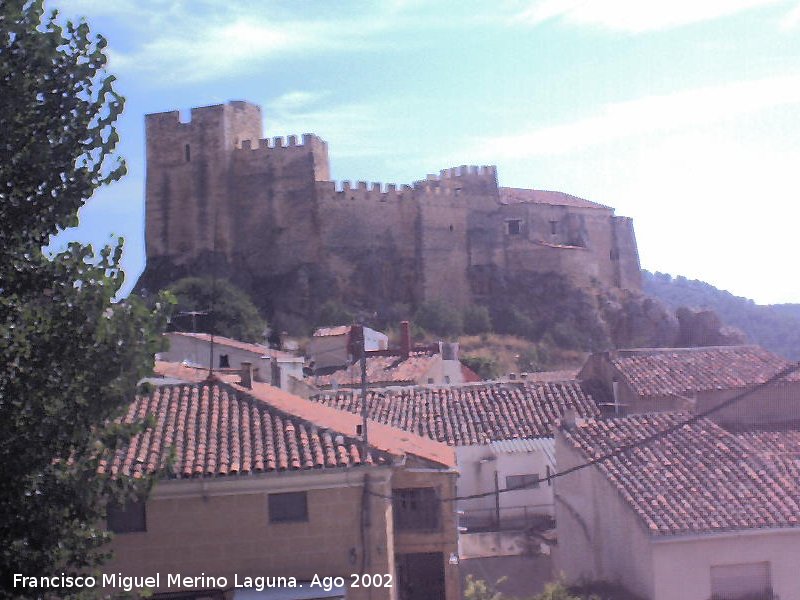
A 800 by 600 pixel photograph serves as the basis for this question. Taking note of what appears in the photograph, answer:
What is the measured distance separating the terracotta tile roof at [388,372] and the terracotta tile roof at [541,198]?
95.0 feet

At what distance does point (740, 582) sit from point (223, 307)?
40.9 m

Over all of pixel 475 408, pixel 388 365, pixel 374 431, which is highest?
pixel 388 365

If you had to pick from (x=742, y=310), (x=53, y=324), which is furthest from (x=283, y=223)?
(x=742, y=310)

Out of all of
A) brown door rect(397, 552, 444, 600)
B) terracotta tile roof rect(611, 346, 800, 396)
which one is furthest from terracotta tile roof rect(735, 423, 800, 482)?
brown door rect(397, 552, 444, 600)

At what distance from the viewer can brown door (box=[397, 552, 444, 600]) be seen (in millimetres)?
15570

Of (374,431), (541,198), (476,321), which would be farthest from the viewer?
(541,198)

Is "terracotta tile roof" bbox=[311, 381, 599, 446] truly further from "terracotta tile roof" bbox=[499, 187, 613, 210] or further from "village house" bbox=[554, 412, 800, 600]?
"terracotta tile roof" bbox=[499, 187, 613, 210]

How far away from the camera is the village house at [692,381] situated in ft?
65.1

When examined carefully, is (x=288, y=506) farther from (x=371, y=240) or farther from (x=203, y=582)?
(x=371, y=240)

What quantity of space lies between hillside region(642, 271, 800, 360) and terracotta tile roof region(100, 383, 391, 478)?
5169cm

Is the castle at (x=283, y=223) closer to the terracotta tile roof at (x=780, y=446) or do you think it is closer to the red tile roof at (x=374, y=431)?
the red tile roof at (x=374, y=431)

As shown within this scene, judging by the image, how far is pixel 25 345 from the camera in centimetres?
880

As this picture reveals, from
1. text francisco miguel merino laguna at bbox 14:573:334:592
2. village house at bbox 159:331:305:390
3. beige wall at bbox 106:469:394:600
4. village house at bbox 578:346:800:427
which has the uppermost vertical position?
village house at bbox 159:331:305:390

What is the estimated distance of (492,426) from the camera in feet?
79.4
